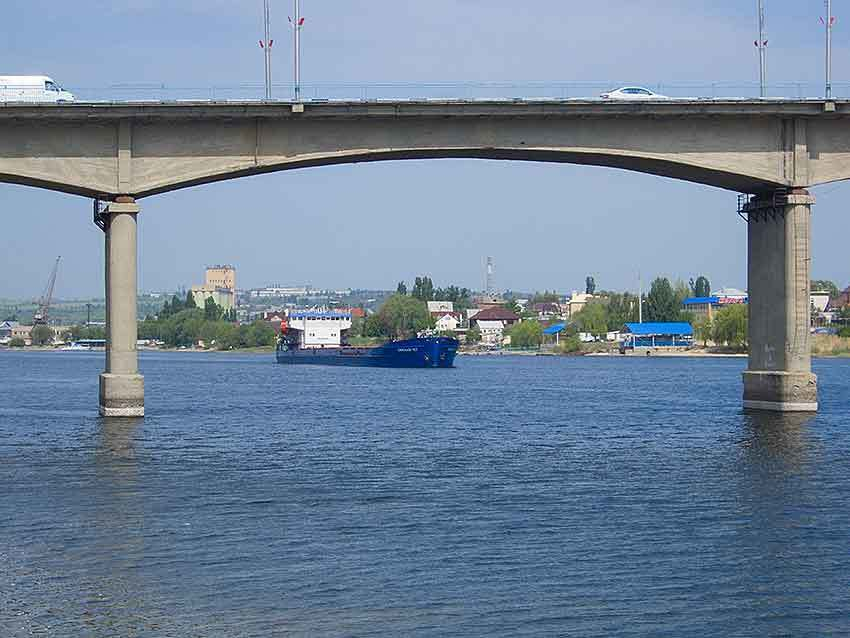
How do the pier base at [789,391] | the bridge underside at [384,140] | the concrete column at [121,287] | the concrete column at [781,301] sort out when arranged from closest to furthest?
the bridge underside at [384,140], the concrete column at [121,287], the concrete column at [781,301], the pier base at [789,391]

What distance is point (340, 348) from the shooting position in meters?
159

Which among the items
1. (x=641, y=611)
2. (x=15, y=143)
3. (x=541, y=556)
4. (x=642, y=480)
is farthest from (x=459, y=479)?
(x=15, y=143)

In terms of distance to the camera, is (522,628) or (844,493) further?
(844,493)

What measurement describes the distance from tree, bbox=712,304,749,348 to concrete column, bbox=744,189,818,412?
116 m

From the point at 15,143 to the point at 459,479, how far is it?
23905mm

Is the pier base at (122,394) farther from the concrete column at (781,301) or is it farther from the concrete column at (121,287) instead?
the concrete column at (781,301)

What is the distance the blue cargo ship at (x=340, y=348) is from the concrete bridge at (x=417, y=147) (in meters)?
91.2

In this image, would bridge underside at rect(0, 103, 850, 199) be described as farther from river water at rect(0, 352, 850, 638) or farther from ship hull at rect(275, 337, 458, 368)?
ship hull at rect(275, 337, 458, 368)

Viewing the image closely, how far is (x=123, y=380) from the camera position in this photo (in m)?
55.0

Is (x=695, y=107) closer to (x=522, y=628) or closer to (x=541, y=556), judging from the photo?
(x=541, y=556)

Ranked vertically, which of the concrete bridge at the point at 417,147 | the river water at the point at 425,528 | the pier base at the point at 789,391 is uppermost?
the concrete bridge at the point at 417,147

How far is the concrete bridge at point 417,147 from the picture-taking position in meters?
53.3

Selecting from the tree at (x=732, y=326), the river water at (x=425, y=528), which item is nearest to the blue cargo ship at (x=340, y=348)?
the tree at (x=732, y=326)

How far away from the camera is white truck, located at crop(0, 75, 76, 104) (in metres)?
53.7
